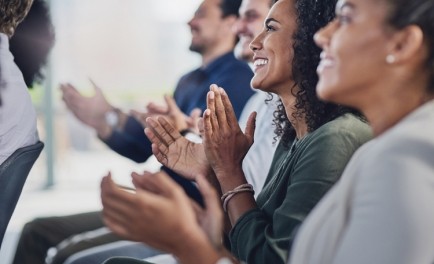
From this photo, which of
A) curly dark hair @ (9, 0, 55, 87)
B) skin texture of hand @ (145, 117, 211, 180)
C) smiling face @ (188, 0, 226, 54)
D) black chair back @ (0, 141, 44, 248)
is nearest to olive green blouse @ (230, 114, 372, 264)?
skin texture of hand @ (145, 117, 211, 180)

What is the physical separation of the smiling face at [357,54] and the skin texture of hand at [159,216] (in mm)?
234

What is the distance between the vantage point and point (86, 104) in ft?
8.05

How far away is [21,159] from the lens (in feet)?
5.29

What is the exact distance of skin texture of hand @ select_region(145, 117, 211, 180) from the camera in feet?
5.00

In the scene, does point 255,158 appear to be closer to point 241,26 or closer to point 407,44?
point 241,26

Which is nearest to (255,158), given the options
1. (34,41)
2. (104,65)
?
(34,41)

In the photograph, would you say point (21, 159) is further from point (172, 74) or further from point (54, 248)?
point (172, 74)

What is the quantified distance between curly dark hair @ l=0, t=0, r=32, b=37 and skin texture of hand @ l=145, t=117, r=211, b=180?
17.4 inches

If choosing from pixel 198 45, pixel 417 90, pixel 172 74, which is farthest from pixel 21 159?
pixel 172 74

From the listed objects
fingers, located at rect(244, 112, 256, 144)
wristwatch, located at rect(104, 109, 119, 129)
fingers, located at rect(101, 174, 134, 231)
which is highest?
fingers, located at rect(101, 174, 134, 231)

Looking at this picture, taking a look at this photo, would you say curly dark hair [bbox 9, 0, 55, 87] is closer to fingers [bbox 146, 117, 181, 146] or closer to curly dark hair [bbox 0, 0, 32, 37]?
curly dark hair [bbox 0, 0, 32, 37]

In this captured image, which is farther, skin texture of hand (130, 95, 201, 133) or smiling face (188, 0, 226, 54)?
smiling face (188, 0, 226, 54)

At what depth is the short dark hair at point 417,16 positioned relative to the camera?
900 millimetres

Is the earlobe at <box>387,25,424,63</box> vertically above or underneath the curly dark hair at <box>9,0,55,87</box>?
above
